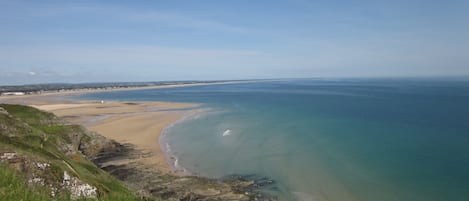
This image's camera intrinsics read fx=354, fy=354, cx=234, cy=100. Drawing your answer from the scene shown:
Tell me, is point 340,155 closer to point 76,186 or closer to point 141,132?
point 76,186

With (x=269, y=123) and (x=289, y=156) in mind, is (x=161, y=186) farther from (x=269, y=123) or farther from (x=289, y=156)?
(x=269, y=123)

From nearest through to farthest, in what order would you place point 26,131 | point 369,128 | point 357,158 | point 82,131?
point 26,131 → point 357,158 → point 82,131 → point 369,128

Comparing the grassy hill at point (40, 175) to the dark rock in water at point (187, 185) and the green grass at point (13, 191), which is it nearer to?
the green grass at point (13, 191)

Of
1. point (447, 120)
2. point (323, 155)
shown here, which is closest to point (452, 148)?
point (323, 155)

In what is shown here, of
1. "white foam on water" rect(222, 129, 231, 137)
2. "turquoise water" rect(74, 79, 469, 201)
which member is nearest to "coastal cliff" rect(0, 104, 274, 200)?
"turquoise water" rect(74, 79, 469, 201)

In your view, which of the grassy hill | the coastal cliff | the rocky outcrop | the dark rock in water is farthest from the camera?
the dark rock in water

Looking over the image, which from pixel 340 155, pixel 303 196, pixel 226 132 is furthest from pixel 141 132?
pixel 303 196

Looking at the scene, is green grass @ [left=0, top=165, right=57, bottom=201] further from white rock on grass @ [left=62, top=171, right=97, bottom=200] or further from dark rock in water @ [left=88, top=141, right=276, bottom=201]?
dark rock in water @ [left=88, top=141, right=276, bottom=201]

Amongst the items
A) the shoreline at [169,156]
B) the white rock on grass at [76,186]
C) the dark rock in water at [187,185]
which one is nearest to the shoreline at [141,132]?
the shoreline at [169,156]
